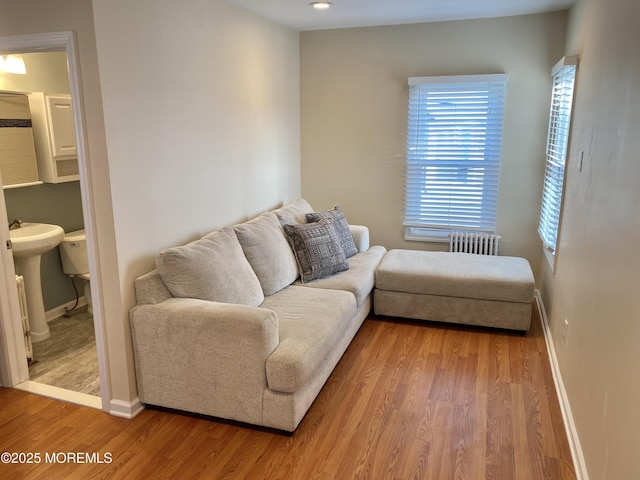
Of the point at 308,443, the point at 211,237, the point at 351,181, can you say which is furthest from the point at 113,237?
the point at 351,181

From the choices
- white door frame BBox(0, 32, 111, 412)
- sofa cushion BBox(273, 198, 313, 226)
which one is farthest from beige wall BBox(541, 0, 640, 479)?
white door frame BBox(0, 32, 111, 412)

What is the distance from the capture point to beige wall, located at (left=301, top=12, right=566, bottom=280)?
4.27 m

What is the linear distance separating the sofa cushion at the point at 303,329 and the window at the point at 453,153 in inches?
69.6

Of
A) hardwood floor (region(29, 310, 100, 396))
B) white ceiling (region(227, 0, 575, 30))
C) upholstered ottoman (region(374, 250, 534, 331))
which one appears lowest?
hardwood floor (region(29, 310, 100, 396))

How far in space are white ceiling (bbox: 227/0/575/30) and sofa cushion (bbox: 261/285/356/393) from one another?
82.7 inches

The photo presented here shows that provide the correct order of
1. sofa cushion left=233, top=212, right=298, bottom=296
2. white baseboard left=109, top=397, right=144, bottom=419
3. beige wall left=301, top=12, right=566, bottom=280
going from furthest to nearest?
beige wall left=301, top=12, right=566, bottom=280 → sofa cushion left=233, top=212, right=298, bottom=296 → white baseboard left=109, top=397, right=144, bottom=419

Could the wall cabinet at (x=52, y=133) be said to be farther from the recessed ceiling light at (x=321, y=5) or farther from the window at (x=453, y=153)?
the window at (x=453, y=153)

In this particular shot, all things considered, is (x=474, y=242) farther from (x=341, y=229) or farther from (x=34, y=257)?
(x=34, y=257)

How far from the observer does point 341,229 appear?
4.23 meters

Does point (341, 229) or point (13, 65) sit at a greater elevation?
point (13, 65)

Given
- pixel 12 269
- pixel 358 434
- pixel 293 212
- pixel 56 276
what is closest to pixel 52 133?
pixel 56 276

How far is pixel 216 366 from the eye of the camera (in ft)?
8.48

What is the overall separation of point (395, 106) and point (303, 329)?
2717 mm

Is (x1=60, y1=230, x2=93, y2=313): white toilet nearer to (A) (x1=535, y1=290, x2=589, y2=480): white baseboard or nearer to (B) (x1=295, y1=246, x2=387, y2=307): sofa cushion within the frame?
(B) (x1=295, y1=246, x2=387, y2=307): sofa cushion
